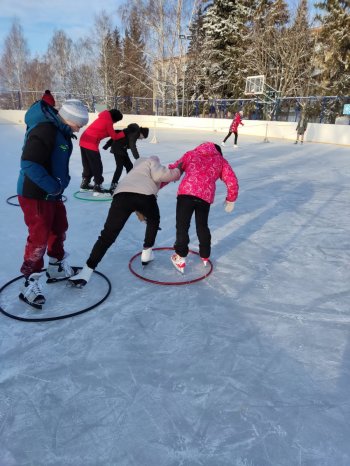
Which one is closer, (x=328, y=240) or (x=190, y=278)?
(x=190, y=278)

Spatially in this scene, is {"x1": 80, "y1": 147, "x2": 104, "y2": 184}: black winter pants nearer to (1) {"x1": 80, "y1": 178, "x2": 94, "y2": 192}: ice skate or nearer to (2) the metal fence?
(1) {"x1": 80, "y1": 178, "x2": 94, "y2": 192}: ice skate

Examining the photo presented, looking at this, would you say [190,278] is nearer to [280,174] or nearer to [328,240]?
[328,240]

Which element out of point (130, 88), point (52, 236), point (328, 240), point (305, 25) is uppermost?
point (305, 25)

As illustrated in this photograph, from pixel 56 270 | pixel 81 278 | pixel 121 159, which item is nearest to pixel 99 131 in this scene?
pixel 121 159

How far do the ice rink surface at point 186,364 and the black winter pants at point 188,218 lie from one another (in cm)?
29

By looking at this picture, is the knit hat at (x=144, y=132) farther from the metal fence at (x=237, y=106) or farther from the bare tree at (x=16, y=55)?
the bare tree at (x=16, y=55)

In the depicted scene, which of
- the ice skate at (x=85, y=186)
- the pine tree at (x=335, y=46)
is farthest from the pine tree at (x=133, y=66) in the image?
the ice skate at (x=85, y=186)

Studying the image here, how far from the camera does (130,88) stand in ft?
112

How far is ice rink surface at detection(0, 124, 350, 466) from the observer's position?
5.22 feet

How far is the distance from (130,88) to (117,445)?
1415 inches

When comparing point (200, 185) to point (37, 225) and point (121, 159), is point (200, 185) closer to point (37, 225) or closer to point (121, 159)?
point (37, 225)

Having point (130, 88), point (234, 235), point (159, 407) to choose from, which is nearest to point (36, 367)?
point (159, 407)

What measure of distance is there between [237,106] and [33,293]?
952 inches

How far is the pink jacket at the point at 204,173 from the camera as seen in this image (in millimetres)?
3002
